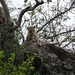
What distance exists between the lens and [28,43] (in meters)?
10.0

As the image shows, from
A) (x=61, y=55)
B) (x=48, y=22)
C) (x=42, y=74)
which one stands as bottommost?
(x=42, y=74)

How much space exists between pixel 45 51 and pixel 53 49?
0.30 m

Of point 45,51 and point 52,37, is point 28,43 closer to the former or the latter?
point 45,51

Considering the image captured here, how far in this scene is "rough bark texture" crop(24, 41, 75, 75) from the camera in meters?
9.05

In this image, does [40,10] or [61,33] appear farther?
[61,33]

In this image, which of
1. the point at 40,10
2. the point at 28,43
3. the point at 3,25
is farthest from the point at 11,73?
the point at 40,10

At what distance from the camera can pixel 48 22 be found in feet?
47.4

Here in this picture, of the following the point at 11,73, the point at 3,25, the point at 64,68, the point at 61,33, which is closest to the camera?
the point at 11,73

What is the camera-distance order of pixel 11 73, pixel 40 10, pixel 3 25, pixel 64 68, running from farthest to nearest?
pixel 40 10 → pixel 3 25 → pixel 64 68 → pixel 11 73

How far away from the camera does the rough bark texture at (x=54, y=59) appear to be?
29.7ft

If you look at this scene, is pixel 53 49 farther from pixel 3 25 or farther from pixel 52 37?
→ pixel 52 37

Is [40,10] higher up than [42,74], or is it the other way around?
[40,10]

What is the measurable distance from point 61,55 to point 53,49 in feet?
1.17

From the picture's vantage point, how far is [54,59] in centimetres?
919
